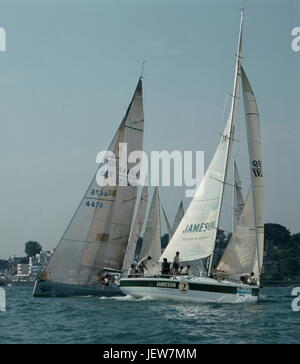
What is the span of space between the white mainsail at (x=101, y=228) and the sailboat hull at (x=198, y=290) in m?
5.69

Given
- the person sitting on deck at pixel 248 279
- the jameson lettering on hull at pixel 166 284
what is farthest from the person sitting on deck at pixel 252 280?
the jameson lettering on hull at pixel 166 284

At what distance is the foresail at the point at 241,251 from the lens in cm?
3181

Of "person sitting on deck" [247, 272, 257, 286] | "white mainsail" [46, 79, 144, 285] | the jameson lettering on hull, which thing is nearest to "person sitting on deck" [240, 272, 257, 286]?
"person sitting on deck" [247, 272, 257, 286]

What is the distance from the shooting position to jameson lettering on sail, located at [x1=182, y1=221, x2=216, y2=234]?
32.1 m

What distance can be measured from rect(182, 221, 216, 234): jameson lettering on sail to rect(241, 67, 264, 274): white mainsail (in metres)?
2.07

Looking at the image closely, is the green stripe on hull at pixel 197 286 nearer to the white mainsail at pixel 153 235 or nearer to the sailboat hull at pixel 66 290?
the sailboat hull at pixel 66 290

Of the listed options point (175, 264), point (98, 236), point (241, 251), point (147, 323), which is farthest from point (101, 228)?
point (147, 323)

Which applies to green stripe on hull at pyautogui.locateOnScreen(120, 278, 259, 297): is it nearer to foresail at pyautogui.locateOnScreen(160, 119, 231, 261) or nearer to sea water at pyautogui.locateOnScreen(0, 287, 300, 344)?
sea water at pyautogui.locateOnScreen(0, 287, 300, 344)

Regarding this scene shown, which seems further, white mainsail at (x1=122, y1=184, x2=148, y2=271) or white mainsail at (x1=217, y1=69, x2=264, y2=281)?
white mainsail at (x1=122, y1=184, x2=148, y2=271)

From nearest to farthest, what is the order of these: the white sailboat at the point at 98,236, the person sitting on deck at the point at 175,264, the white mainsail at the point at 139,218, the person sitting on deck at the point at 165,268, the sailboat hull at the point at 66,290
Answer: the person sitting on deck at the point at 175,264 < the person sitting on deck at the point at 165,268 < the sailboat hull at the point at 66,290 < the white sailboat at the point at 98,236 < the white mainsail at the point at 139,218

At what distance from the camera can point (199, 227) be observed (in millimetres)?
32375

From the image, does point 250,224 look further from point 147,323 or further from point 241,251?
point 147,323
